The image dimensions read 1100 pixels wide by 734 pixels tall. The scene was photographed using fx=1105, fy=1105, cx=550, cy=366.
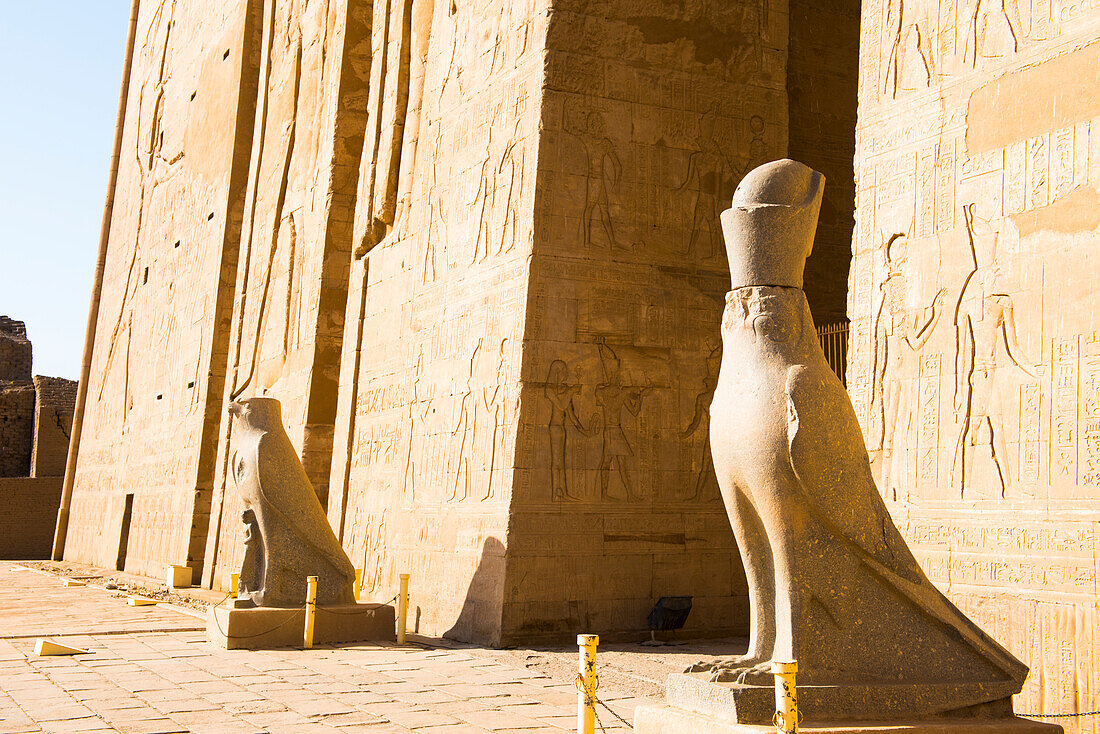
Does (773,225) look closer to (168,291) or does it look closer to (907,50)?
(907,50)

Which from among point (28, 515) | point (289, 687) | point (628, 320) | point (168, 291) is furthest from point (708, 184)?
point (28, 515)

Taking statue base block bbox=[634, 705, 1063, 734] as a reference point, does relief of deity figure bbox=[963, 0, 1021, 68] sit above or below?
above

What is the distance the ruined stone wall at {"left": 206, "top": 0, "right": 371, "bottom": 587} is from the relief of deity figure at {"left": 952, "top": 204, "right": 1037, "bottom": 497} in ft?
28.8

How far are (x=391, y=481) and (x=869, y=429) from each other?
5758 millimetres

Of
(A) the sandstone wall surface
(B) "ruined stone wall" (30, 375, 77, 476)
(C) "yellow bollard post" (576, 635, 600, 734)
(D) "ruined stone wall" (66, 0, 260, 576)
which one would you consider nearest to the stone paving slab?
(C) "yellow bollard post" (576, 635, 600, 734)

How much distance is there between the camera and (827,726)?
3.52 meters

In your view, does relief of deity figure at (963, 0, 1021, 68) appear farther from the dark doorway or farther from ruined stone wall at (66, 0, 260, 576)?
the dark doorway

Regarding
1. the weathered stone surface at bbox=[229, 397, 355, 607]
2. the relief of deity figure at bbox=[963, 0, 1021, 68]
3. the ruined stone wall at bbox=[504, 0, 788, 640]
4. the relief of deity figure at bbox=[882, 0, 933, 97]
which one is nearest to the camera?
the relief of deity figure at bbox=[963, 0, 1021, 68]

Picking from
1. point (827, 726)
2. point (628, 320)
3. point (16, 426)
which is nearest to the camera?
point (827, 726)

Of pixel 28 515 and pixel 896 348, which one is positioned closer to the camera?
pixel 896 348

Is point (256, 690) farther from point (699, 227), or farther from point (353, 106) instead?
point (353, 106)

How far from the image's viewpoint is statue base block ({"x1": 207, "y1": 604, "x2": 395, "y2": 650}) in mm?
8117

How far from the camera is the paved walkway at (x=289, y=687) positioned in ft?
17.6

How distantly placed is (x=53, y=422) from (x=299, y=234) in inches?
598
